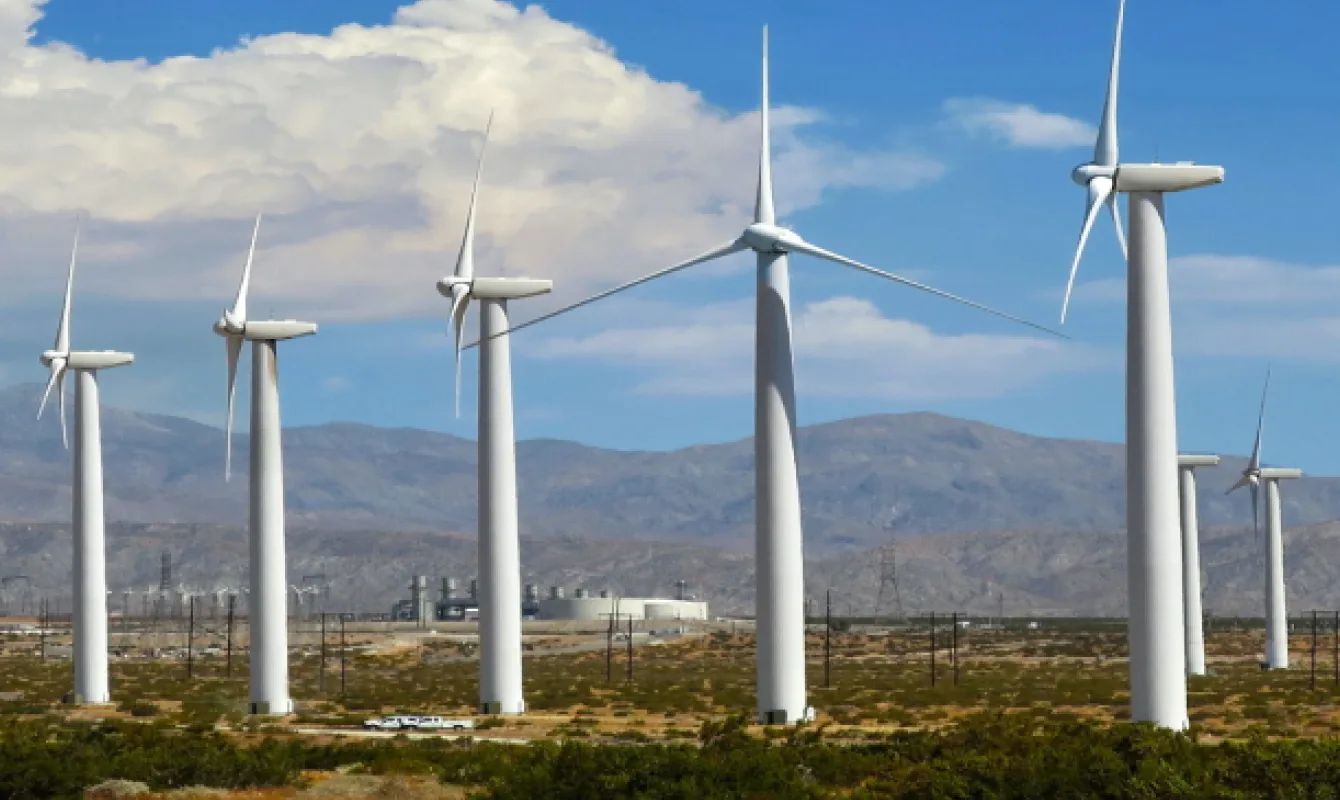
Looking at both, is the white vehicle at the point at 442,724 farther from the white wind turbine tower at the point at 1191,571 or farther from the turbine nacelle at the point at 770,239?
the white wind turbine tower at the point at 1191,571

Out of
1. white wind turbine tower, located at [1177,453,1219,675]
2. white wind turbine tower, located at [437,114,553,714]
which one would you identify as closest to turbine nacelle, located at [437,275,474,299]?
white wind turbine tower, located at [437,114,553,714]

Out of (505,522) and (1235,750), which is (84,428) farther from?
(1235,750)

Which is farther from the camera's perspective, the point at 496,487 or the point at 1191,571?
the point at 1191,571

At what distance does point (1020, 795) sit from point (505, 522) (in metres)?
43.0

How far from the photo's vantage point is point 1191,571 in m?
128

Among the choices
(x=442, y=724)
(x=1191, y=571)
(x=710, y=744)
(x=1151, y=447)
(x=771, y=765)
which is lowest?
(x=442, y=724)

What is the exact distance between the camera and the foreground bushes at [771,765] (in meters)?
46.8

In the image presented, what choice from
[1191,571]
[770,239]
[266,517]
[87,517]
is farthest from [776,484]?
[1191,571]

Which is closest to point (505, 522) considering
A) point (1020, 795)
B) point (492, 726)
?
point (492, 726)

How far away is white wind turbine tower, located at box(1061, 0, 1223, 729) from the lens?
2586 inches

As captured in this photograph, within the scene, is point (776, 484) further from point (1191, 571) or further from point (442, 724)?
point (1191, 571)

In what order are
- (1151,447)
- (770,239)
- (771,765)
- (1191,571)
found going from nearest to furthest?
(771,765), (1151,447), (770,239), (1191,571)

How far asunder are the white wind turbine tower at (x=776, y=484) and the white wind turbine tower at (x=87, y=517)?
122 feet

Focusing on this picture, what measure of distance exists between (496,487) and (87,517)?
88.5ft
